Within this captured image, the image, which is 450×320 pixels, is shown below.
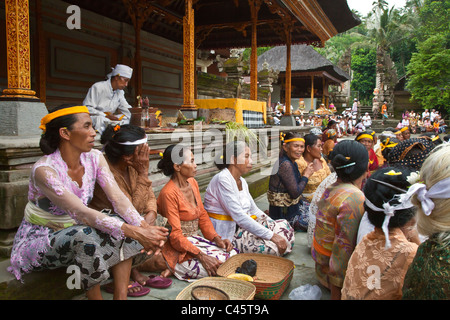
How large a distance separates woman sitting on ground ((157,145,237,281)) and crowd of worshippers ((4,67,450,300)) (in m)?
0.01

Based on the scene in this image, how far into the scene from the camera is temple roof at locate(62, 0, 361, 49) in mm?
8820

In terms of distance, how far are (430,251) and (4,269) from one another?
2.68 meters

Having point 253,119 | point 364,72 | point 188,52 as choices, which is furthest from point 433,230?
point 364,72

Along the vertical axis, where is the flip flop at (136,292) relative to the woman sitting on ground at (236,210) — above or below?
below

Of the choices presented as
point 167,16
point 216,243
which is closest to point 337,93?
point 167,16

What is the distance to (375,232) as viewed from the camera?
2.12 meters

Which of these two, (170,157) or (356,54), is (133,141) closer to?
(170,157)

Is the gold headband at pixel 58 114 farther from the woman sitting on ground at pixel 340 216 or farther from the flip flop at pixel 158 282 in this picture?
the woman sitting on ground at pixel 340 216

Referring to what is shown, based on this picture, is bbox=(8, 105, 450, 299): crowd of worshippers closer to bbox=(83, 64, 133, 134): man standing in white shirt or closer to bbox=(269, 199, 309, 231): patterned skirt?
bbox=(269, 199, 309, 231): patterned skirt

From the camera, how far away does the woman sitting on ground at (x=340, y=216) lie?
252 centimetres

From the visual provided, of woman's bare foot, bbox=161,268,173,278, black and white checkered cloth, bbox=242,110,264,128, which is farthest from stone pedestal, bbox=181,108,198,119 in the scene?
woman's bare foot, bbox=161,268,173,278

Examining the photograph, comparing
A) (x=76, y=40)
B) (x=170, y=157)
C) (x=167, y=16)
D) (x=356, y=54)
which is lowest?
(x=170, y=157)

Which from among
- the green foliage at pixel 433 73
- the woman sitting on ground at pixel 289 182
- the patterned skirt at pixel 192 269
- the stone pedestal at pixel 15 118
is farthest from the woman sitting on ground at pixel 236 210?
the green foliage at pixel 433 73

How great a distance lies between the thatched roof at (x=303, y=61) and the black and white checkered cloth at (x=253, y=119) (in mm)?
18173
